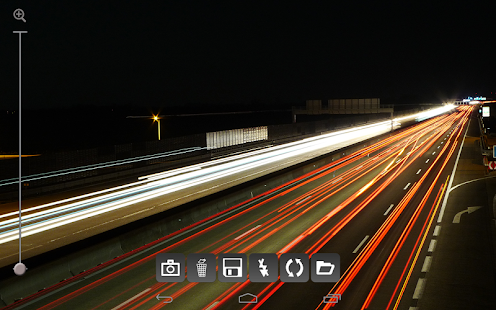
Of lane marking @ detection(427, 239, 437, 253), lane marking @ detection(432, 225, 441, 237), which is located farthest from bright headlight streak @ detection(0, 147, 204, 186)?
lane marking @ detection(427, 239, 437, 253)

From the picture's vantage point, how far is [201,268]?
1069 centimetres

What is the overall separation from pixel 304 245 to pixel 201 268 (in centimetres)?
536

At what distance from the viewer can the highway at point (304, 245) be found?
1072cm

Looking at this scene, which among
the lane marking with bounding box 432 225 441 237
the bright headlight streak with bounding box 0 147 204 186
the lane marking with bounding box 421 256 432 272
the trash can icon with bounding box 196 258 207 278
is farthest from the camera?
the bright headlight streak with bounding box 0 147 204 186

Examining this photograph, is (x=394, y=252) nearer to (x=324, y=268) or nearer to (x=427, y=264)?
(x=427, y=264)

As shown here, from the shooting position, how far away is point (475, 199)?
942 inches

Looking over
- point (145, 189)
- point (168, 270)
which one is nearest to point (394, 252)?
point (168, 270)

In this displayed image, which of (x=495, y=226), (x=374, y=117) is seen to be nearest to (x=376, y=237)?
(x=495, y=226)

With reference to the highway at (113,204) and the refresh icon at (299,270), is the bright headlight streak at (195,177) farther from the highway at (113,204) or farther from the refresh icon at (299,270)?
the refresh icon at (299,270)

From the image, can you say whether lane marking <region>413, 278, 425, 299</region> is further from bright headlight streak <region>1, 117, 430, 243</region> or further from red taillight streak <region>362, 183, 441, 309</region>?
bright headlight streak <region>1, 117, 430, 243</region>

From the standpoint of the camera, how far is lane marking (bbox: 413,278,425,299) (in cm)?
1099

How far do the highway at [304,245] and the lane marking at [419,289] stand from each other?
3.8 inches

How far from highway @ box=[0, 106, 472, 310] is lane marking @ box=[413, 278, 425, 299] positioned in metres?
0.10

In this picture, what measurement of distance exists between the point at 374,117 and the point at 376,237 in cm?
10290
